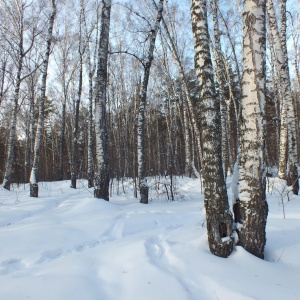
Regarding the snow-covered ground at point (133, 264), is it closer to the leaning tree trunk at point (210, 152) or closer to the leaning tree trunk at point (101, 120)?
the leaning tree trunk at point (210, 152)

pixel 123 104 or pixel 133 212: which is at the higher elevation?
pixel 123 104

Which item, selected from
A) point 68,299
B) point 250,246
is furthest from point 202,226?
point 68,299

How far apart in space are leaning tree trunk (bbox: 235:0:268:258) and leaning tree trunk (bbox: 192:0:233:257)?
228 millimetres

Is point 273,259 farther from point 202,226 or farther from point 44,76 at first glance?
point 44,76

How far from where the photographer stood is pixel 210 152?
3.55 m

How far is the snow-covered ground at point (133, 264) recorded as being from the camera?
8.26 ft

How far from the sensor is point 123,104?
854 inches

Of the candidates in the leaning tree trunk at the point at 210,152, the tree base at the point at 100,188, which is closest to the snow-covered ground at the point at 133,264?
the leaning tree trunk at the point at 210,152

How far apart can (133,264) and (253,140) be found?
2.07 m

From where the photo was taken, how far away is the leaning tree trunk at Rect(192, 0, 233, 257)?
11.1 feet

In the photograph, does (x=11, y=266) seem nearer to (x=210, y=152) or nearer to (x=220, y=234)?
(x=220, y=234)

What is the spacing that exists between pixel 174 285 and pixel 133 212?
3548 millimetres

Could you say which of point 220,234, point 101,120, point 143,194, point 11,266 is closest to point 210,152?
point 220,234

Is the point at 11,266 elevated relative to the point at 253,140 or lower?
lower
